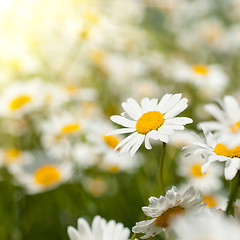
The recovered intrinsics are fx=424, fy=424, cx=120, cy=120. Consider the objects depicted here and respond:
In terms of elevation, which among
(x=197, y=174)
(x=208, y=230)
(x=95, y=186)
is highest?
(x=95, y=186)

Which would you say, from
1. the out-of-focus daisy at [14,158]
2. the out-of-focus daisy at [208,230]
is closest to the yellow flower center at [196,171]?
the out-of-focus daisy at [14,158]

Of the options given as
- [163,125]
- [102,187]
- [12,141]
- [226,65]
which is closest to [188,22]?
[226,65]

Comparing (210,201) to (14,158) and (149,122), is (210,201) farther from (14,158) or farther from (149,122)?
(14,158)

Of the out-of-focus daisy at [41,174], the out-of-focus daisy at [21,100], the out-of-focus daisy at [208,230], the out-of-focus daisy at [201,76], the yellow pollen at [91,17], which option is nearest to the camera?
the out-of-focus daisy at [208,230]

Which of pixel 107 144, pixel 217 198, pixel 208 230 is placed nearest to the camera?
pixel 208 230

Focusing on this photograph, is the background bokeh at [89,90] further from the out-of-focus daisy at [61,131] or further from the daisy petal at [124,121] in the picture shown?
the daisy petal at [124,121]

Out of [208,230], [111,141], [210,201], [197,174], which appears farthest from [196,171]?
[208,230]

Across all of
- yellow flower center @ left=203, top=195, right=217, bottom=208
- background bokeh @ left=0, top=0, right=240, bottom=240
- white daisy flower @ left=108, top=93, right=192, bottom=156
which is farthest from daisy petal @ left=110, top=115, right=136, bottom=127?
yellow flower center @ left=203, top=195, right=217, bottom=208
